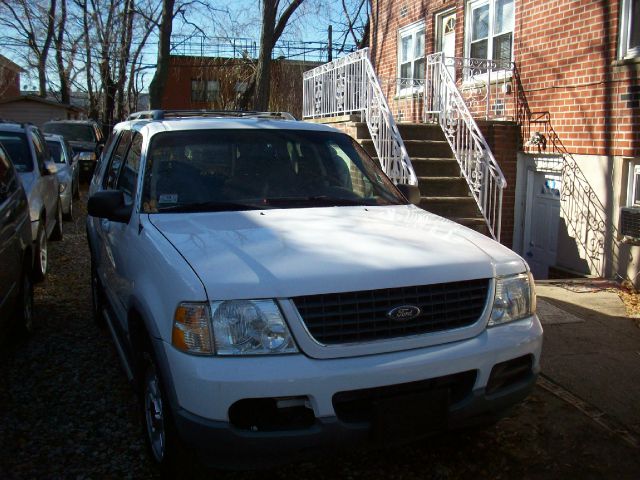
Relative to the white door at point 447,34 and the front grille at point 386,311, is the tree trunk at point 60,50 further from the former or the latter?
the front grille at point 386,311

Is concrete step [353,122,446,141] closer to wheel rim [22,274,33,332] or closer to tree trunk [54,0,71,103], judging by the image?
wheel rim [22,274,33,332]

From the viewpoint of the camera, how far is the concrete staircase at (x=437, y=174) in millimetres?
8695

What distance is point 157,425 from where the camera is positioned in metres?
3.25

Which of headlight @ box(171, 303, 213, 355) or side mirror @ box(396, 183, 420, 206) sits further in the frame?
side mirror @ box(396, 183, 420, 206)

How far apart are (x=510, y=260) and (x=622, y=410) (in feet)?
5.02

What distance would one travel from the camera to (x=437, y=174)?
9.54 m

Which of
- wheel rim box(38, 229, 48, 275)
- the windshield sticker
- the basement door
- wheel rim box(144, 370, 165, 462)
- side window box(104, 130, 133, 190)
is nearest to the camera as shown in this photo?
wheel rim box(144, 370, 165, 462)

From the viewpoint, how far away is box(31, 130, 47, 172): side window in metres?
8.56

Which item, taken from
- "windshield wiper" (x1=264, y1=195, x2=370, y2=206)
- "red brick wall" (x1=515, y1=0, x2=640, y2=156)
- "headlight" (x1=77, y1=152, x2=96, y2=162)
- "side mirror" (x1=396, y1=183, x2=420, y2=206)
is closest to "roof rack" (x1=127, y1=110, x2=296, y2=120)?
"side mirror" (x1=396, y1=183, x2=420, y2=206)

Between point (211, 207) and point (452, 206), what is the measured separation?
5.52 metres

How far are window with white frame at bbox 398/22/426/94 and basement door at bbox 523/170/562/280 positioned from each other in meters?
3.94

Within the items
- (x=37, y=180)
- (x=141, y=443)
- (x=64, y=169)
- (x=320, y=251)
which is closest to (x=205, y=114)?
(x=320, y=251)

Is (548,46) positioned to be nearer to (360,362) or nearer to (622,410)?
(622,410)

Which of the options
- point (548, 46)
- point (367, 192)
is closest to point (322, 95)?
point (548, 46)
